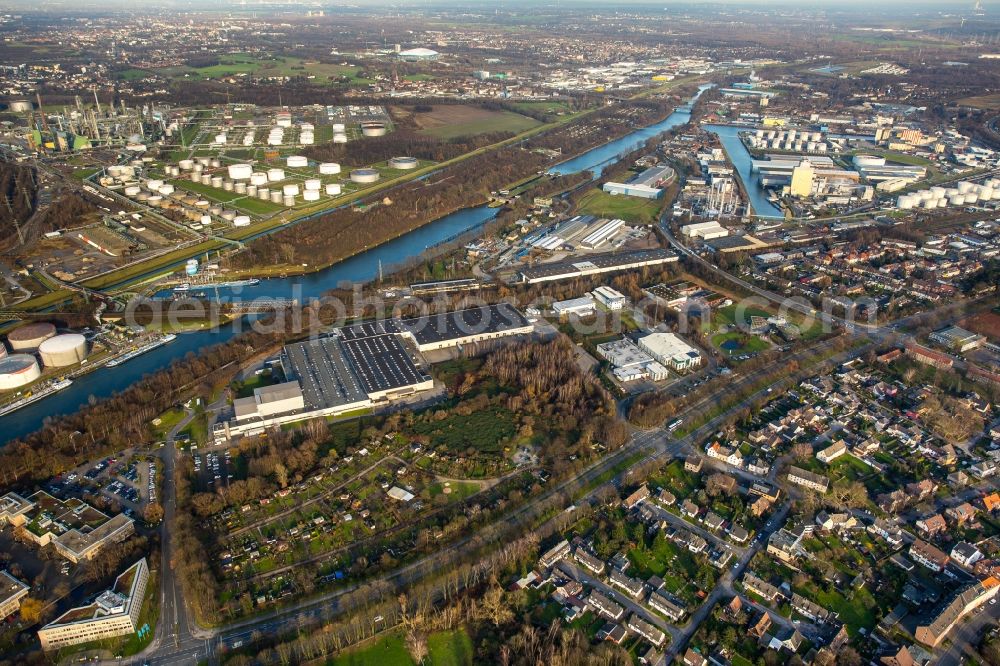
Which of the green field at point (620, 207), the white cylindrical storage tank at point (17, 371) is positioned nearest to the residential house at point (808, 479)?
the green field at point (620, 207)

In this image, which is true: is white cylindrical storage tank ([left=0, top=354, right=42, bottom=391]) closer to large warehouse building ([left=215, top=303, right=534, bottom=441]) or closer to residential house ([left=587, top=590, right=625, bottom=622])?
large warehouse building ([left=215, top=303, right=534, bottom=441])

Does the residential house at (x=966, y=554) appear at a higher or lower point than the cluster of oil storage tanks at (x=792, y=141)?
lower

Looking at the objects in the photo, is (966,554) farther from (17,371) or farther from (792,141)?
(792,141)

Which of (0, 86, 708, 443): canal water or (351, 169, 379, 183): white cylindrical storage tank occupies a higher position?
(351, 169, 379, 183): white cylindrical storage tank

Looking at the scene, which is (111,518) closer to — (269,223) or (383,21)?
(269,223)

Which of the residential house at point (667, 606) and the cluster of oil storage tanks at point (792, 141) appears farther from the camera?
the cluster of oil storage tanks at point (792, 141)

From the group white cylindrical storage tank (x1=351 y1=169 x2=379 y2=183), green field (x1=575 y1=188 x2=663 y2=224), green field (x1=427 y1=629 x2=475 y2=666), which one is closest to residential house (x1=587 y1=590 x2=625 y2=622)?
green field (x1=427 y1=629 x2=475 y2=666)

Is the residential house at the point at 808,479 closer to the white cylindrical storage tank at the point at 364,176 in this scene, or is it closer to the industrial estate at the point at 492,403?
the industrial estate at the point at 492,403
